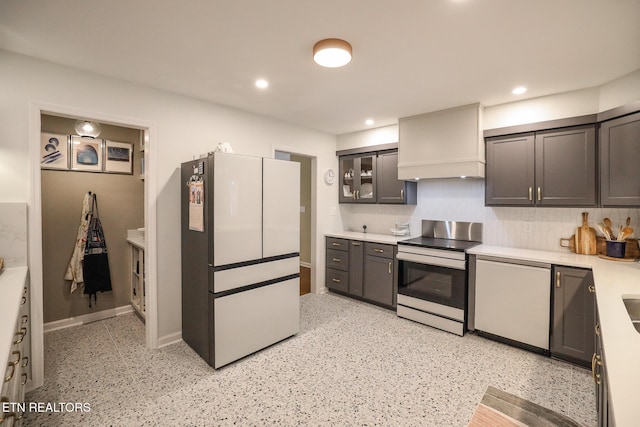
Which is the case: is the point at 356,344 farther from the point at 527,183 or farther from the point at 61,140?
the point at 61,140

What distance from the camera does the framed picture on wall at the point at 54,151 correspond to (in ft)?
10.3

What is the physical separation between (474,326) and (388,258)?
120 centimetres

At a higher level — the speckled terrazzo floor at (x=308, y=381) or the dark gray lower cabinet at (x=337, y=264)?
the dark gray lower cabinet at (x=337, y=264)

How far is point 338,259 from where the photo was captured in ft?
14.4

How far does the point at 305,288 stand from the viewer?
4867 millimetres

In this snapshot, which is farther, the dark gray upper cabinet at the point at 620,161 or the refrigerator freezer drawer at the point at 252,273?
the refrigerator freezer drawer at the point at 252,273

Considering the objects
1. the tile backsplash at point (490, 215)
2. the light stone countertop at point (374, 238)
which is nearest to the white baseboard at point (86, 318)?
the light stone countertop at point (374, 238)

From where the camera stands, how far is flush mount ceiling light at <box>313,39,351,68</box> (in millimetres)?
1953

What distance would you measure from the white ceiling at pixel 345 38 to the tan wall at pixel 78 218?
143cm

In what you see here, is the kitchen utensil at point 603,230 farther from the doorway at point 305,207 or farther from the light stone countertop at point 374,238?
the doorway at point 305,207

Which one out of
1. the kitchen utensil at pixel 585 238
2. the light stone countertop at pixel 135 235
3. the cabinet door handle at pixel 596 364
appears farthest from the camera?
A: the light stone countertop at pixel 135 235

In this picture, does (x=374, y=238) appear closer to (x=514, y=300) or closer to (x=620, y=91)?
(x=514, y=300)

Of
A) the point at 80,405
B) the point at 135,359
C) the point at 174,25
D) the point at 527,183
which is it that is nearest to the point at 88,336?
the point at 135,359

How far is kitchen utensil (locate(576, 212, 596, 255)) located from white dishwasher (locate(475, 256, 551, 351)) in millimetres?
605
